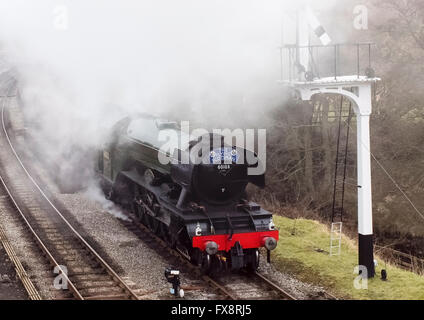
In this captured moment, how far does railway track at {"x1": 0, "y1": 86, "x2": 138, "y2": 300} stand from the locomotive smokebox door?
6.19 feet

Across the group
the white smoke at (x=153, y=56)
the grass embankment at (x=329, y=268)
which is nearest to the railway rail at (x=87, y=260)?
the grass embankment at (x=329, y=268)

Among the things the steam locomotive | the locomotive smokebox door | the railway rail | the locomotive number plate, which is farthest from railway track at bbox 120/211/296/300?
the locomotive number plate

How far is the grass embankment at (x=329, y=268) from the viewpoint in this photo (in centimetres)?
977

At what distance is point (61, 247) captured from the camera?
12.3 meters

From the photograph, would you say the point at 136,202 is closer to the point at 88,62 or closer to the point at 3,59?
Answer: the point at 88,62

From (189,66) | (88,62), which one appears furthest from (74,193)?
(189,66)

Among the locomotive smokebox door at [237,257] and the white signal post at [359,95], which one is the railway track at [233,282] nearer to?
the locomotive smokebox door at [237,257]

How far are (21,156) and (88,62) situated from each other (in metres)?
6.34

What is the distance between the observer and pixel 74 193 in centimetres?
1705

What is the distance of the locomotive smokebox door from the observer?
10.6 meters

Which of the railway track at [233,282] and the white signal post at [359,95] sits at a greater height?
the white signal post at [359,95]

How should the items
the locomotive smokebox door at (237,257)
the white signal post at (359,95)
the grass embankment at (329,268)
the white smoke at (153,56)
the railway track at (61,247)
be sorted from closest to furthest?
1. the grass embankment at (329,268)
2. the railway track at (61,247)
3. the white signal post at (359,95)
4. the locomotive smokebox door at (237,257)
5. the white smoke at (153,56)

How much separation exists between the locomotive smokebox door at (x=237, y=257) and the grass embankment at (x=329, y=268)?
1002mm

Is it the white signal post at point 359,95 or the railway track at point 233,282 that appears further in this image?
the white signal post at point 359,95
